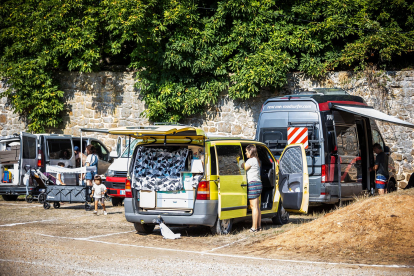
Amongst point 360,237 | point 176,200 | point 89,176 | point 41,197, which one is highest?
point 89,176

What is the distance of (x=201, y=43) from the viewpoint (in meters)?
20.0

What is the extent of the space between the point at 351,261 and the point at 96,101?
16590 mm

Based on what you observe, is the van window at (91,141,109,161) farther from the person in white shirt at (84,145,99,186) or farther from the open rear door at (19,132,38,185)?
the person in white shirt at (84,145,99,186)

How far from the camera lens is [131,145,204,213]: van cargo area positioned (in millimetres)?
9617

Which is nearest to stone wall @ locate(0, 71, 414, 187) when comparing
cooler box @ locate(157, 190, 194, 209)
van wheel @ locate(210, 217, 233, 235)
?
van wheel @ locate(210, 217, 233, 235)

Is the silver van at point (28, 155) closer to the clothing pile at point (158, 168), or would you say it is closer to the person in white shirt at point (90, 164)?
the person in white shirt at point (90, 164)

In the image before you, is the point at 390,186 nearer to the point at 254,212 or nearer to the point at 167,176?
the point at 254,212

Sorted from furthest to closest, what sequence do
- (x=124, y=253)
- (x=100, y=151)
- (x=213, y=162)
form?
1. (x=100, y=151)
2. (x=213, y=162)
3. (x=124, y=253)

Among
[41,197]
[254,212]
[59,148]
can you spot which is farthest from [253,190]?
[59,148]

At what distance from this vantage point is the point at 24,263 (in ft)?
23.0

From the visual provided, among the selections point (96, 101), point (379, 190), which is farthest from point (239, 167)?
point (96, 101)

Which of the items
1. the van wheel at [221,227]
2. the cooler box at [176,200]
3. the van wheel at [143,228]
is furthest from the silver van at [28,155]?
the van wheel at [221,227]

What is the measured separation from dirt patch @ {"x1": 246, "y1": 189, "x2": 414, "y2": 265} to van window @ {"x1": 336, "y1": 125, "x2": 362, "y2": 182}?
3522 millimetres

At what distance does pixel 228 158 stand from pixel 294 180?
151 centimetres
